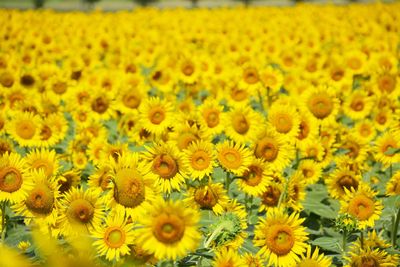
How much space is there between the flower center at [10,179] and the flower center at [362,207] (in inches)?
91.0

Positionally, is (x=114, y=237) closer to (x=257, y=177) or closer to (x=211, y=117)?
(x=257, y=177)

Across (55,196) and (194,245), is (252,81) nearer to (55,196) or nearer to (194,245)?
(55,196)

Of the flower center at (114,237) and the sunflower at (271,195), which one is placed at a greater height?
the sunflower at (271,195)

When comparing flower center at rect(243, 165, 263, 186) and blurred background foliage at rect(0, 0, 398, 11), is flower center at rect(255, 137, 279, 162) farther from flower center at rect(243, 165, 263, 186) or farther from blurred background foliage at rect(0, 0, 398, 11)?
blurred background foliage at rect(0, 0, 398, 11)

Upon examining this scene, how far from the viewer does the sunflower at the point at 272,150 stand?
403 cm

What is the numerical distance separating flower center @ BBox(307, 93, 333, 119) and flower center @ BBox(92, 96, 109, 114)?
8.18ft

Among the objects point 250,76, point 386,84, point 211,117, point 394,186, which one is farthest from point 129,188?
point 386,84

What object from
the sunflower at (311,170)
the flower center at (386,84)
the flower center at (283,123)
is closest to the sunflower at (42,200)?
the flower center at (283,123)

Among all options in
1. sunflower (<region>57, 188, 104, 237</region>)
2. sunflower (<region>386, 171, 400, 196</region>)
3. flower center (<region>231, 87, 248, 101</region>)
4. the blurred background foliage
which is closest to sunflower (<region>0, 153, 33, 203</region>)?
sunflower (<region>57, 188, 104, 237</region>)

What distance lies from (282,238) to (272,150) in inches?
45.2

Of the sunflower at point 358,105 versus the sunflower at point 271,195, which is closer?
the sunflower at point 271,195

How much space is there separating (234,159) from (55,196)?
4.32 ft

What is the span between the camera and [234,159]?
3.71 metres

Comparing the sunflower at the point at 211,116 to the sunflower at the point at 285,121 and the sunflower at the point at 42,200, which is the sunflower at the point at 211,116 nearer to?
the sunflower at the point at 285,121
